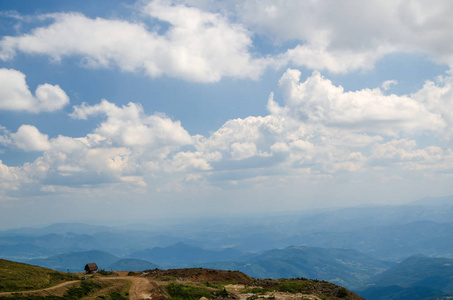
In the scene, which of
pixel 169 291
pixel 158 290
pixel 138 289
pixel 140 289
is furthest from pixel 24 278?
pixel 169 291

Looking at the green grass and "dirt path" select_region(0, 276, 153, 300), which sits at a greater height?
the green grass

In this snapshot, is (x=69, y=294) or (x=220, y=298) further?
(x=220, y=298)

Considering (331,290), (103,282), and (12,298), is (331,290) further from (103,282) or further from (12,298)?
(12,298)

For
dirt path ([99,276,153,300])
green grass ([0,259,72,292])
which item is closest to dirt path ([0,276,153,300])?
dirt path ([99,276,153,300])

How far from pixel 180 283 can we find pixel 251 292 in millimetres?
15823

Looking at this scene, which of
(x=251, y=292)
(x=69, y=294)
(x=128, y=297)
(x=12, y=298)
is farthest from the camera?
(x=251, y=292)

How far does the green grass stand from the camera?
177 feet

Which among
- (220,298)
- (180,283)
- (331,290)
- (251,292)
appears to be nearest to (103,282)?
(180,283)

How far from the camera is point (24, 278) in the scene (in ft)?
197

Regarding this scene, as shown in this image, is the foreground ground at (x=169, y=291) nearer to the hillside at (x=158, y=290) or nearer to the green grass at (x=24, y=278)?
the hillside at (x=158, y=290)

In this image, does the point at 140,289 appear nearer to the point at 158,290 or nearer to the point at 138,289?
the point at 138,289

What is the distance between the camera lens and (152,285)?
207ft

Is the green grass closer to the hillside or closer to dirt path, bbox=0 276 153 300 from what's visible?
the hillside

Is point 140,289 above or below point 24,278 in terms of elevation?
below
